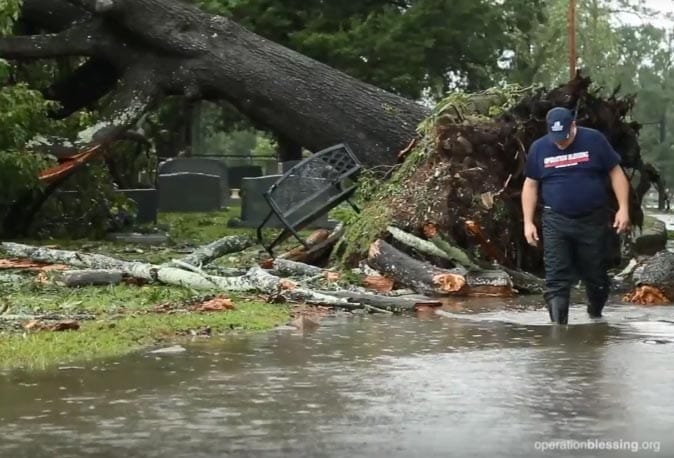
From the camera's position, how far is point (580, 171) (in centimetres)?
827

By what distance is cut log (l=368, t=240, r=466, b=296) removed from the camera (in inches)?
408

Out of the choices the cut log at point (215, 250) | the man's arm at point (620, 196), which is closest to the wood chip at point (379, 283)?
the cut log at point (215, 250)

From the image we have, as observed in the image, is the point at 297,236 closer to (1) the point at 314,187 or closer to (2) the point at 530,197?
(1) the point at 314,187

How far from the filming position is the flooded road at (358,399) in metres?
4.35

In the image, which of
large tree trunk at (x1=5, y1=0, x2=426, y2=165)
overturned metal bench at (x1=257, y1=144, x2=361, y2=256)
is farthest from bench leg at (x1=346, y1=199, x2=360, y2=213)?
large tree trunk at (x1=5, y1=0, x2=426, y2=165)

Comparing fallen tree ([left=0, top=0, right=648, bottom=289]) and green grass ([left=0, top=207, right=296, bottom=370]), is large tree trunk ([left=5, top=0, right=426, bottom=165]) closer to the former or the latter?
fallen tree ([left=0, top=0, right=648, bottom=289])

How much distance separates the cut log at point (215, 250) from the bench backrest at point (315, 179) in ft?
1.91

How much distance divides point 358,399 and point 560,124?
3567 mm

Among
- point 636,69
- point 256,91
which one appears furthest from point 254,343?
point 636,69

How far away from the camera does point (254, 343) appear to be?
7090 millimetres

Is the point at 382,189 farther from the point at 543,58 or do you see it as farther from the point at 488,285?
the point at 543,58

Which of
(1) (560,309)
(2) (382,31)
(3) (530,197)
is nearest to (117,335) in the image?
(1) (560,309)

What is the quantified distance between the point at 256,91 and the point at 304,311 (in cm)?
774

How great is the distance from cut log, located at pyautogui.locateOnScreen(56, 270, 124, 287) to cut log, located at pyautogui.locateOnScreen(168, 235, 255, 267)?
104 cm
